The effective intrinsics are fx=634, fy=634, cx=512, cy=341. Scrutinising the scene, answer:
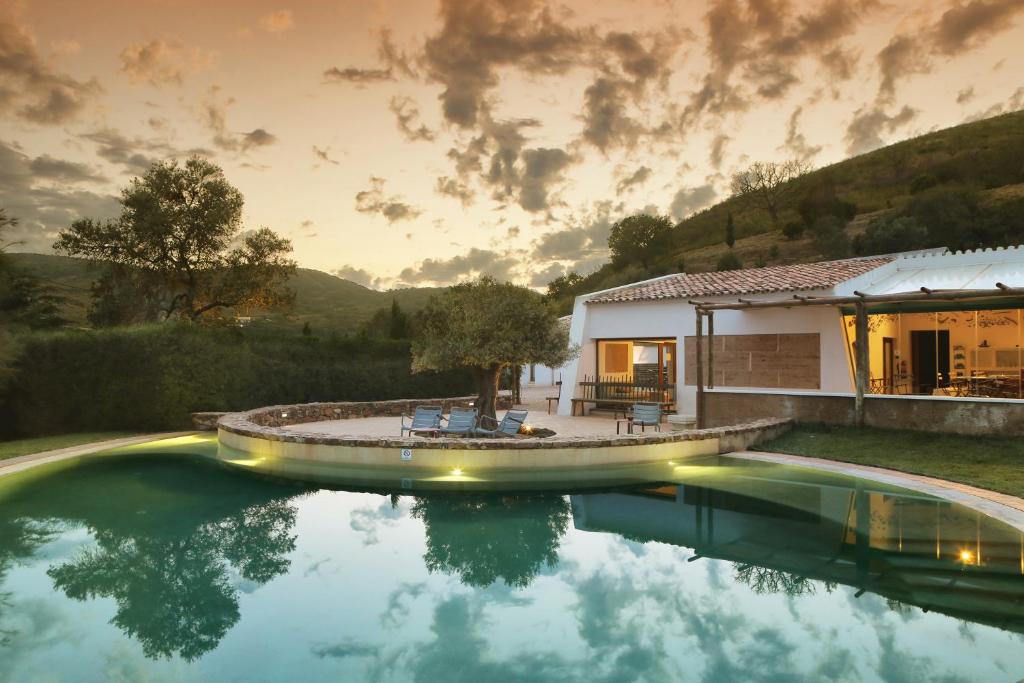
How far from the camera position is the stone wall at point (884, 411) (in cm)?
1357

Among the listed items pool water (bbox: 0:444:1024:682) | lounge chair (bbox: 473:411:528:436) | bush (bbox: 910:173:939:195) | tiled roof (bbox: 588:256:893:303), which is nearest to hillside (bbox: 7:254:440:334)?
bush (bbox: 910:173:939:195)

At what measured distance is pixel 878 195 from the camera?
63469 mm

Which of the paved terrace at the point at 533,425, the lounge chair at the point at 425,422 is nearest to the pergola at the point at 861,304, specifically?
the paved terrace at the point at 533,425

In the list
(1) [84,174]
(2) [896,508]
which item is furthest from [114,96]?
(2) [896,508]

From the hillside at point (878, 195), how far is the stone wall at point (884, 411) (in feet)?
105

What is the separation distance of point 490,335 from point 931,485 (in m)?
9.50

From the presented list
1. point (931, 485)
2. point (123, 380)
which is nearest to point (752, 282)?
point (931, 485)

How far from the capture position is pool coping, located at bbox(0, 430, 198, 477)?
44.2ft

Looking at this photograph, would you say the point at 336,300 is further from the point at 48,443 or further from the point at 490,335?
the point at 490,335

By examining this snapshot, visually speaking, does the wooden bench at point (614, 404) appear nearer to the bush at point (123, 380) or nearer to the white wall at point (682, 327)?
the white wall at point (682, 327)

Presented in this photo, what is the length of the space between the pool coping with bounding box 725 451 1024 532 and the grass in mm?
250

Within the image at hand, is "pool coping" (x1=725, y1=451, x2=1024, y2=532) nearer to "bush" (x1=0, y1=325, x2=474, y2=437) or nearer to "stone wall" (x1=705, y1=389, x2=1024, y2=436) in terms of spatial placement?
→ "stone wall" (x1=705, y1=389, x2=1024, y2=436)

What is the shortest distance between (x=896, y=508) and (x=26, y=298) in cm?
4457

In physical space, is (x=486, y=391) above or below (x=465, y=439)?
above
